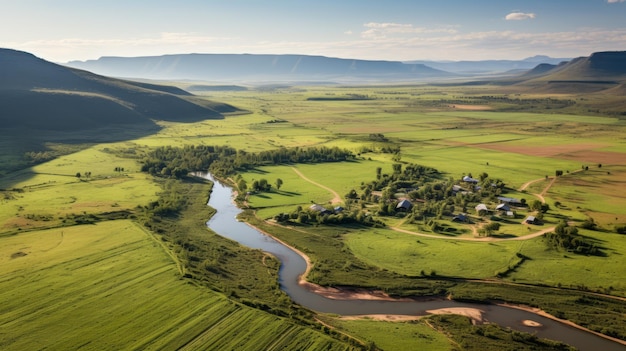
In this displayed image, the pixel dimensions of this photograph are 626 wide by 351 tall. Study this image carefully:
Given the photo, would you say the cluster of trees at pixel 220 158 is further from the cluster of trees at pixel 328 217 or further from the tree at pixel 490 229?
the tree at pixel 490 229

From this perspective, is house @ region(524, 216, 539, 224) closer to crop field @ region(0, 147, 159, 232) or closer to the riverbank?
the riverbank

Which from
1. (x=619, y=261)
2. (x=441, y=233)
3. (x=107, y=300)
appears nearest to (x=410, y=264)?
(x=441, y=233)

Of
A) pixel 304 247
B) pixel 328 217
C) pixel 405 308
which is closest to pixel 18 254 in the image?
pixel 304 247

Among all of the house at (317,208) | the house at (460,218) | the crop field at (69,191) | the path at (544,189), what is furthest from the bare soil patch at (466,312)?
the crop field at (69,191)

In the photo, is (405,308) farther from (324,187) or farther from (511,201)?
(324,187)

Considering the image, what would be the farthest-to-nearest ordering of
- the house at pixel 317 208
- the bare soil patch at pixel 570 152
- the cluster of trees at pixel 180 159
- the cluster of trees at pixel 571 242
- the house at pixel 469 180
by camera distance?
the bare soil patch at pixel 570 152 → the cluster of trees at pixel 180 159 → the house at pixel 469 180 → the house at pixel 317 208 → the cluster of trees at pixel 571 242

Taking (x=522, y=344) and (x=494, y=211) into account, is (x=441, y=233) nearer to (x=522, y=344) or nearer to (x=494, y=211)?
(x=494, y=211)

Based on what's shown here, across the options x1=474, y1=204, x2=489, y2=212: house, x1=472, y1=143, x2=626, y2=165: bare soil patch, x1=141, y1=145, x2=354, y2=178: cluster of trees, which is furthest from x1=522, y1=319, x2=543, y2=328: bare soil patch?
x1=472, y1=143, x2=626, y2=165: bare soil patch

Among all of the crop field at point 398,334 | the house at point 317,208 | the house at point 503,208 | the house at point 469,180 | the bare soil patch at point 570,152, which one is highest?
the bare soil patch at point 570,152
